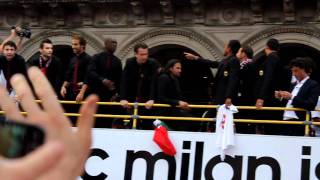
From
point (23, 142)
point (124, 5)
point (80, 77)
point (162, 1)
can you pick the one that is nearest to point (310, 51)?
point (162, 1)

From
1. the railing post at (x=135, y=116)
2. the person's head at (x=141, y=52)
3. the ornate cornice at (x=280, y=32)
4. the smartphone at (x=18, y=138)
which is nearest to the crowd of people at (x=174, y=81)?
the person's head at (x=141, y=52)

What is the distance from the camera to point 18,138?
68 cm

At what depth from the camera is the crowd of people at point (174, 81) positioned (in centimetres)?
714

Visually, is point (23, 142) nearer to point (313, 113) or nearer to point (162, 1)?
point (313, 113)

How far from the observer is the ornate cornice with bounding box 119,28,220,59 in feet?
47.9

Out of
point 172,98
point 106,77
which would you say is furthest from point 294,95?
point 106,77

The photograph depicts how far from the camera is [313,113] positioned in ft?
24.7

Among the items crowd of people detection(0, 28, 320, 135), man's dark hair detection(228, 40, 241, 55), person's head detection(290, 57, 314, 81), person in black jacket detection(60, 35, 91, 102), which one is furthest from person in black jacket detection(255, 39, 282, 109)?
person in black jacket detection(60, 35, 91, 102)

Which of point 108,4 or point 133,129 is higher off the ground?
point 108,4

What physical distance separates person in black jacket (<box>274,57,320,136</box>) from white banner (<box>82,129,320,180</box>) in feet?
1.56

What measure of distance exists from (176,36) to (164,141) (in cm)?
823

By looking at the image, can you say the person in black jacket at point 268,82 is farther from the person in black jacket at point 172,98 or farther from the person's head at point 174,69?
the person's head at point 174,69

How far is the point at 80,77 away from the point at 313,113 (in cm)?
342

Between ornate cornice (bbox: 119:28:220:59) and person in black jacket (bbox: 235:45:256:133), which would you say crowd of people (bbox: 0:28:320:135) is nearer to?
person in black jacket (bbox: 235:45:256:133)
